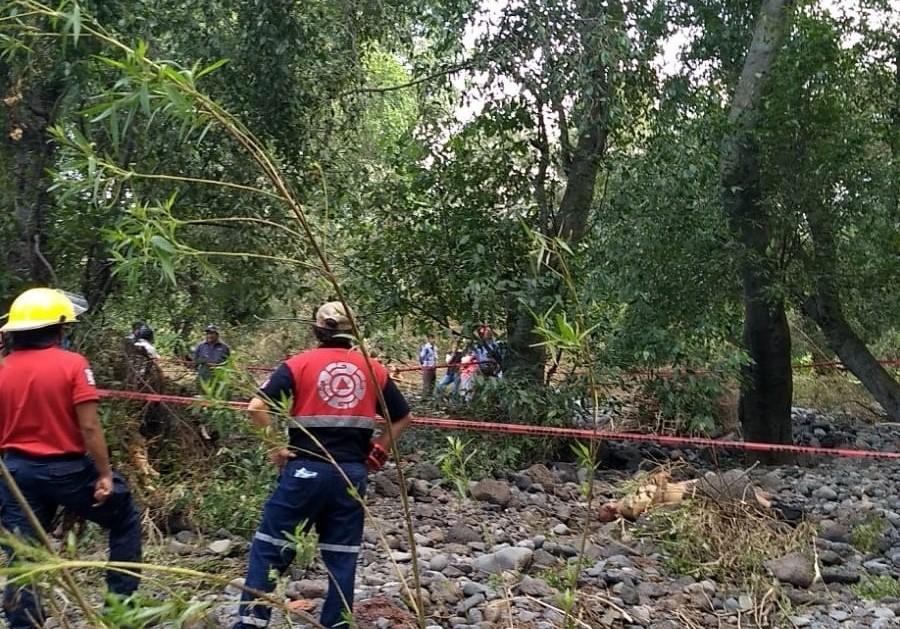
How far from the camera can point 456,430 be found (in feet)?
34.8

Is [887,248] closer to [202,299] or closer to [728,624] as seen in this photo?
[728,624]

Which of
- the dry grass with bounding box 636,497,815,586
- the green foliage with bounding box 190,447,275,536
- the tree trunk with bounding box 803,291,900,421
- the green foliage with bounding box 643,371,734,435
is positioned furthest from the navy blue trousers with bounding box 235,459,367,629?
the tree trunk with bounding box 803,291,900,421

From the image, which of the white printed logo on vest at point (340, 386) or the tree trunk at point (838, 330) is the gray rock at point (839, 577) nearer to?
the white printed logo on vest at point (340, 386)

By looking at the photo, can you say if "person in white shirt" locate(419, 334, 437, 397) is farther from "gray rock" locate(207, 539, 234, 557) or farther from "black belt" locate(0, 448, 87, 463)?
"black belt" locate(0, 448, 87, 463)

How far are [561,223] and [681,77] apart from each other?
2.04 m

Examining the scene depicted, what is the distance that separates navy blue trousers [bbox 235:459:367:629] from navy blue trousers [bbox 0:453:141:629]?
572 millimetres

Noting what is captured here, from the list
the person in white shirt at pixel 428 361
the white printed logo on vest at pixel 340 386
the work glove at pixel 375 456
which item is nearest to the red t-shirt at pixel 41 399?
the white printed logo on vest at pixel 340 386

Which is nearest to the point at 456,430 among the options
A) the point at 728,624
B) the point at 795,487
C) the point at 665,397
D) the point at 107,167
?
the point at 665,397

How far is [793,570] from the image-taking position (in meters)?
6.43

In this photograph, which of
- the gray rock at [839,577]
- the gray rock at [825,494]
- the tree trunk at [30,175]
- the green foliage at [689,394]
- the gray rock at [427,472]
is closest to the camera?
the gray rock at [839,577]

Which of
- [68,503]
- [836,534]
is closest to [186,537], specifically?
[68,503]

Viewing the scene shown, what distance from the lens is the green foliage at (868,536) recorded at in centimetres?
764

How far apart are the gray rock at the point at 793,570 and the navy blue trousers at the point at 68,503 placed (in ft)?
13.3

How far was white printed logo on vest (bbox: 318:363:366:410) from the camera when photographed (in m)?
4.55
